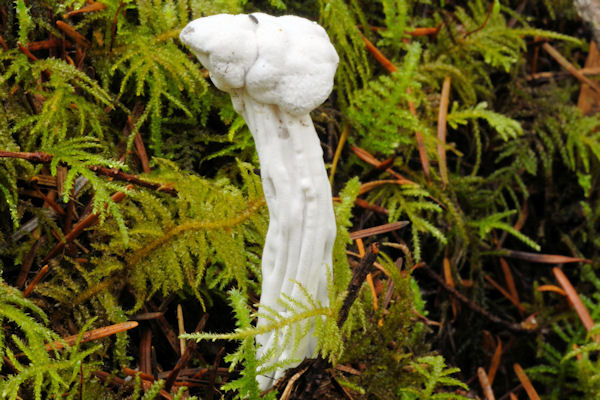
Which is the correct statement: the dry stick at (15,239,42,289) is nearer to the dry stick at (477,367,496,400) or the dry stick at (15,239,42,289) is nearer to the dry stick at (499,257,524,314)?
the dry stick at (477,367,496,400)

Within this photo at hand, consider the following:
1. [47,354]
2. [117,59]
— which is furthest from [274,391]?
[117,59]

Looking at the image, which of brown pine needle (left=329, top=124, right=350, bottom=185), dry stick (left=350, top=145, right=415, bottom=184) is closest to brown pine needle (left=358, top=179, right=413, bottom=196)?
dry stick (left=350, top=145, right=415, bottom=184)

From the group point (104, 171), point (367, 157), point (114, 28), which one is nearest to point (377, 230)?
point (367, 157)

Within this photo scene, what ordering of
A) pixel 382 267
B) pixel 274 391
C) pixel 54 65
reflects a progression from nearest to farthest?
pixel 274 391, pixel 54 65, pixel 382 267

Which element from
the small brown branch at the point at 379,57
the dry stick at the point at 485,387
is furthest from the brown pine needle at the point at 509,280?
the small brown branch at the point at 379,57

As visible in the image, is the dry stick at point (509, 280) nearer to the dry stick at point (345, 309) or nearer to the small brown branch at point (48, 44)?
the dry stick at point (345, 309)

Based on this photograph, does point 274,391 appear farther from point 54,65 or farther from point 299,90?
point 54,65
